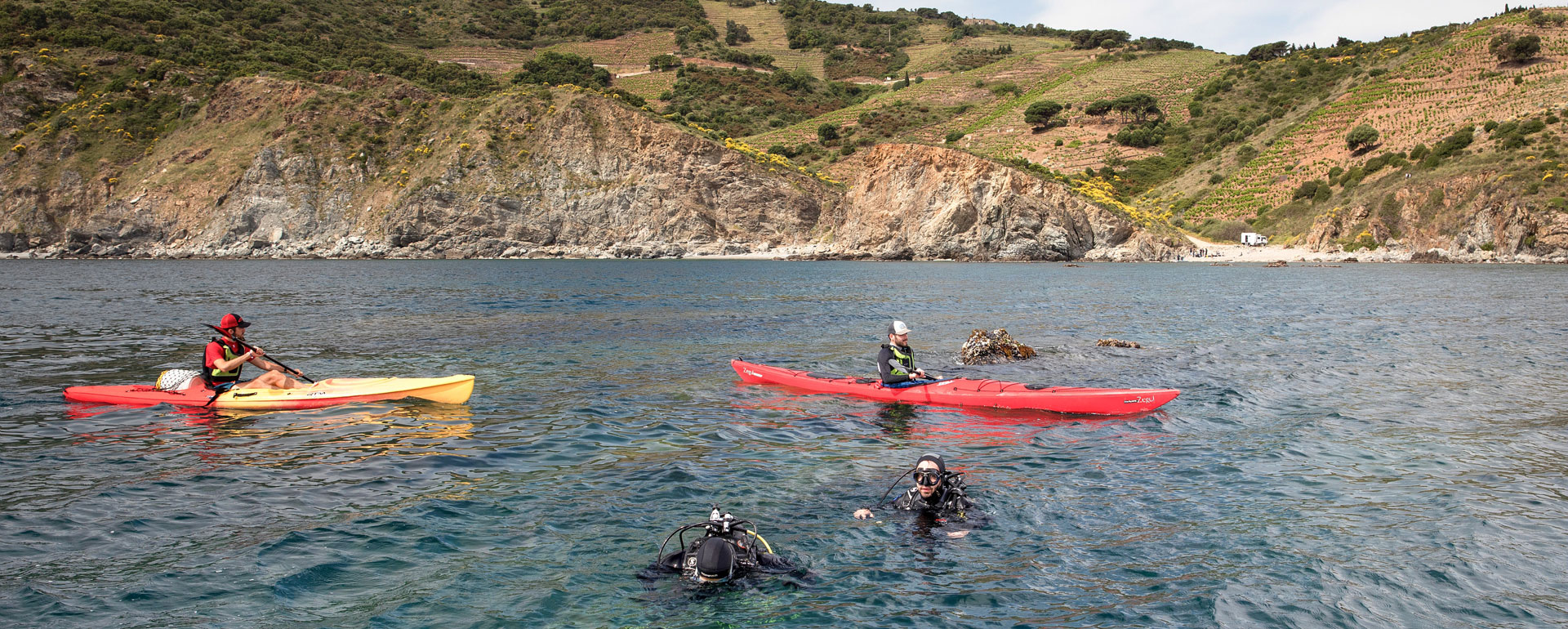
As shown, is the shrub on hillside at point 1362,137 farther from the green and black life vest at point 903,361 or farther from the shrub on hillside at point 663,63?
the shrub on hillside at point 663,63

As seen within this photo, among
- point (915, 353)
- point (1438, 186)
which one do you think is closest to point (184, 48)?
point (915, 353)

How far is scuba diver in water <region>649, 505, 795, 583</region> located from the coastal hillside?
2667 inches

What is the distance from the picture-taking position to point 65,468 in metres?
11.1

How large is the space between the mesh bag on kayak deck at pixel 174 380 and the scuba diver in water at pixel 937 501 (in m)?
12.7

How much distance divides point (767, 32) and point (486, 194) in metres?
114

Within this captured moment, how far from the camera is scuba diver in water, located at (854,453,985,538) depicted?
8.82 meters

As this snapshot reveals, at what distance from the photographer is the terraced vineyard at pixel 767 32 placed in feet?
541

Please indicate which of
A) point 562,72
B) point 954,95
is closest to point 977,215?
point 954,95

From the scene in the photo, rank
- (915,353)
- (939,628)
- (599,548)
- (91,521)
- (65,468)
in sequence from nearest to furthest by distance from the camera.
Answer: (939,628) < (599,548) < (91,521) < (65,468) < (915,353)

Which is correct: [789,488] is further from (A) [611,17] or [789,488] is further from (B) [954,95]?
(A) [611,17]

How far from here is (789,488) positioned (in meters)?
10.2

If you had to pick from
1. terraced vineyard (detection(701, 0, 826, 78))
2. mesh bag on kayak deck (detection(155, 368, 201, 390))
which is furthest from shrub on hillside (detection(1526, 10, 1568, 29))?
mesh bag on kayak deck (detection(155, 368, 201, 390))

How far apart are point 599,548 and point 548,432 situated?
5.21m

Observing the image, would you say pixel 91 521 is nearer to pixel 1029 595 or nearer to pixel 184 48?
pixel 1029 595
